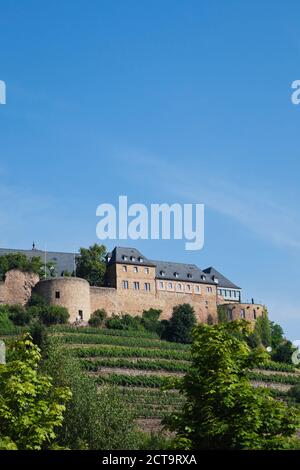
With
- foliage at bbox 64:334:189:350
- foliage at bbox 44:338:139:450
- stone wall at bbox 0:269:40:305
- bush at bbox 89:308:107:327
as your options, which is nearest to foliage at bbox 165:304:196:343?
foliage at bbox 64:334:189:350

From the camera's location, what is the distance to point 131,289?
309 feet

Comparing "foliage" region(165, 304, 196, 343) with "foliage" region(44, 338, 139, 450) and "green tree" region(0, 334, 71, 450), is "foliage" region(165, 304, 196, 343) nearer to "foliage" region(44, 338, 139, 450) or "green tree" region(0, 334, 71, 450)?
"foliage" region(44, 338, 139, 450)

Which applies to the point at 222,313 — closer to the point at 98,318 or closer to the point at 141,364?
the point at 98,318

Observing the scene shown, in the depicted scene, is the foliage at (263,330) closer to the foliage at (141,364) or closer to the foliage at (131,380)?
the foliage at (141,364)

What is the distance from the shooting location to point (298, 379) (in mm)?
82625

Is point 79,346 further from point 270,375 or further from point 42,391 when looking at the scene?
point 42,391

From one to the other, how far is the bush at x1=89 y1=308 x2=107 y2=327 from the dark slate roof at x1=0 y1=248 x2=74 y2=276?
12.3 m

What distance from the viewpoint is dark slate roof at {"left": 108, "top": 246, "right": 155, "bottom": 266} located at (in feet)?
317

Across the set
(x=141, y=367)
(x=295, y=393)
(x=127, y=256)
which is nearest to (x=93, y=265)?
(x=127, y=256)

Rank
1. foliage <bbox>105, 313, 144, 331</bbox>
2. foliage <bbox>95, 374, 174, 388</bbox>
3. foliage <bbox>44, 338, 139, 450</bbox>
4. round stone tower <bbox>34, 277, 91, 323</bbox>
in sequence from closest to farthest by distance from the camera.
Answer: foliage <bbox>44, 338, 139, 450</bbox> → foliage <bbox>95, 374, 174, 388</bbox> → round stone tower <bbox>34, 277, 91, 323</bbox> → foliage <bbox>105, 313, 144, 331</bbox>
